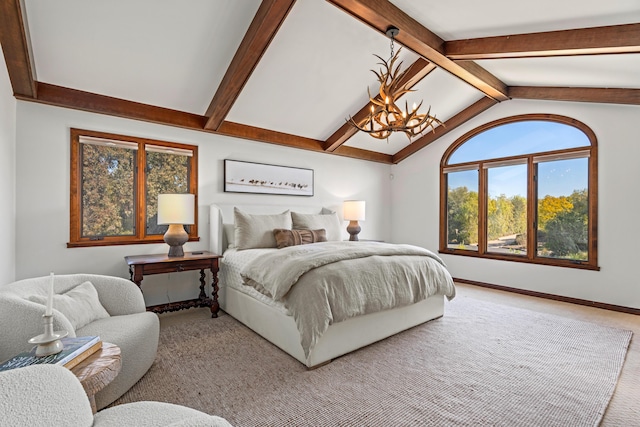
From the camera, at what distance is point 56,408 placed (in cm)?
86

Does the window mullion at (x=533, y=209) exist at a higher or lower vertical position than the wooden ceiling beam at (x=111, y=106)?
lower

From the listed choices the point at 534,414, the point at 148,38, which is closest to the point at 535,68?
the point at 534,414

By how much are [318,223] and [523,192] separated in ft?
10.4

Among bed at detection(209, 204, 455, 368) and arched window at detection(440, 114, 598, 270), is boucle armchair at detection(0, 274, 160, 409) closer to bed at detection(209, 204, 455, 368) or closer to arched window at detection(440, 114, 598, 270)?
bed at detection(209, 204, 455, 368)

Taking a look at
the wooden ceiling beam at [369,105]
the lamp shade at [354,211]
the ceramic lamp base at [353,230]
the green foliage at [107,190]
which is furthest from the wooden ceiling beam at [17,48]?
the ceramic lamp base at [353,230]

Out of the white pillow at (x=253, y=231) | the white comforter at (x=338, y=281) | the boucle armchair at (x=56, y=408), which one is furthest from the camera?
the white pillow at (x=253, y=231)

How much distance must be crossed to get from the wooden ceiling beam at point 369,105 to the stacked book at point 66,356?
3.13 metres

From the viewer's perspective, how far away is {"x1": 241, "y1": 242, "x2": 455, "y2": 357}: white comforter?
2.30m

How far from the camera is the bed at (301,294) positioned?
7.79 ft

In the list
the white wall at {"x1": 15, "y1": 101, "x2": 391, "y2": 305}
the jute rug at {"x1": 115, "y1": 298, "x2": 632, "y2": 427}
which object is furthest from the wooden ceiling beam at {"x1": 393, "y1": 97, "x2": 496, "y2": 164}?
the jute rug at {"x1": 115, "y1": 298, "x2": 632, "y2": 427}

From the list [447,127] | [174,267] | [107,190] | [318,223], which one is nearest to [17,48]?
[107,190]

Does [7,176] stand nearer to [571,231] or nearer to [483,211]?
[483,211]

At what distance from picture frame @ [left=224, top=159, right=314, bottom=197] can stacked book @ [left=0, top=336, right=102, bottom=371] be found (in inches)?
115

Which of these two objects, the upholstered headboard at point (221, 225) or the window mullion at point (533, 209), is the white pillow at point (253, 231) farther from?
the window mullion at point (533, 209)
